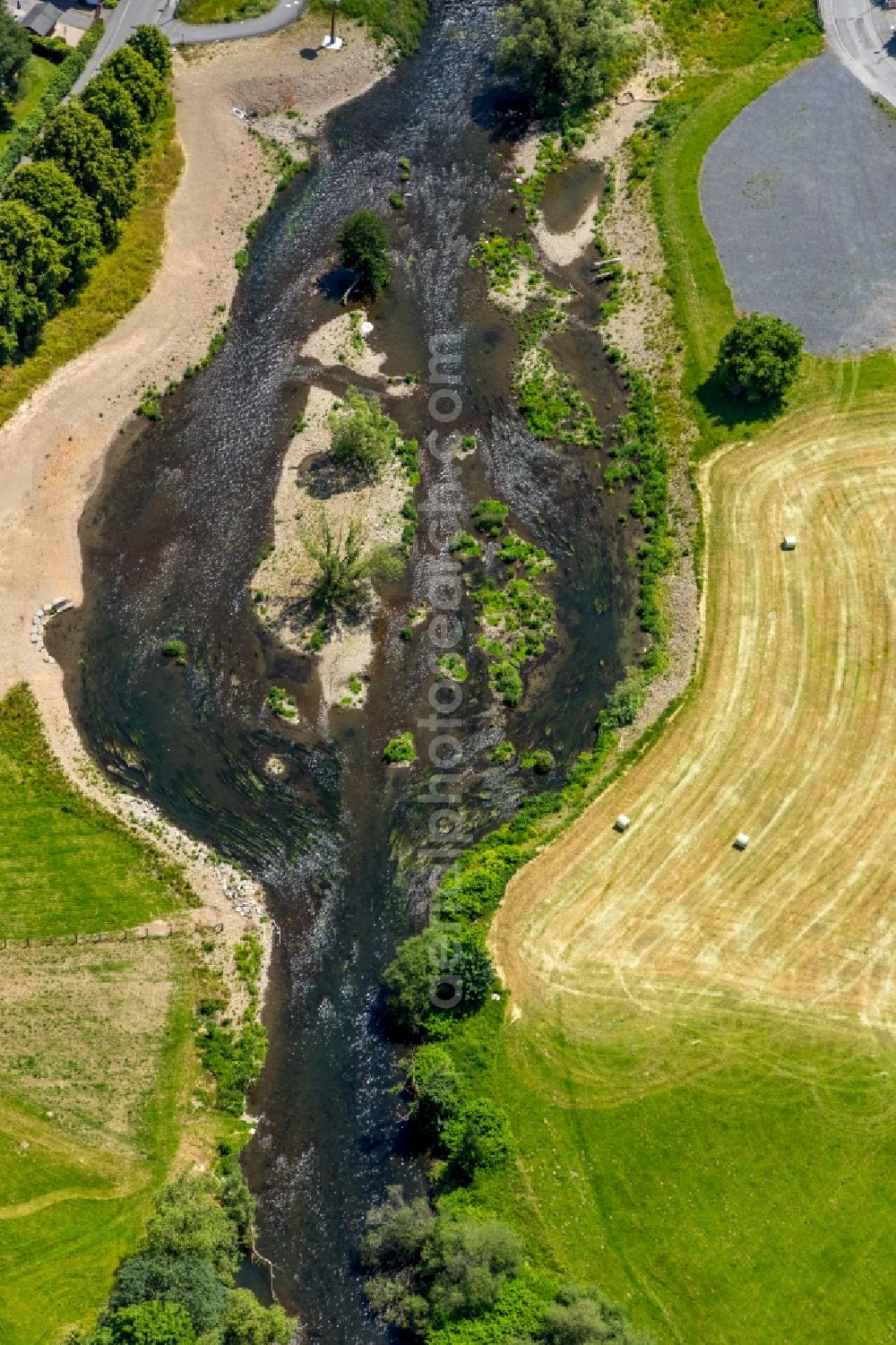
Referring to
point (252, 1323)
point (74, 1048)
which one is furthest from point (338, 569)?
point (252, 1323)

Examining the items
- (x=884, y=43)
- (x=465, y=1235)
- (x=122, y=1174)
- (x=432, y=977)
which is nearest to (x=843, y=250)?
(x=884, y=43)

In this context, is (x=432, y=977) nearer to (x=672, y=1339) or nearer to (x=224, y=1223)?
(x=224, y=1223)

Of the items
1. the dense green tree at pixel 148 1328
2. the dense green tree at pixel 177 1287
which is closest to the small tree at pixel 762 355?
the dense green tree at pixel 177 1287

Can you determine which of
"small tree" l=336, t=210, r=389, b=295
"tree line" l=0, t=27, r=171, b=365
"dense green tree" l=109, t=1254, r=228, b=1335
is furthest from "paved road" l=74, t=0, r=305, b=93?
"dense green tree" l=109, t=1254, r=228, b=1335

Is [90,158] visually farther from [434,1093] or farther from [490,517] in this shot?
[434,1093]

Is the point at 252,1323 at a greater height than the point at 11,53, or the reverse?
the point at 11,53

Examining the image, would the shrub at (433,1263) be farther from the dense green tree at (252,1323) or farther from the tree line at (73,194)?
the tree line at (73,194)

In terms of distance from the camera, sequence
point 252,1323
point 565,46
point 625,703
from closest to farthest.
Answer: point 252,1323 < point 625,703 < point 565,46
